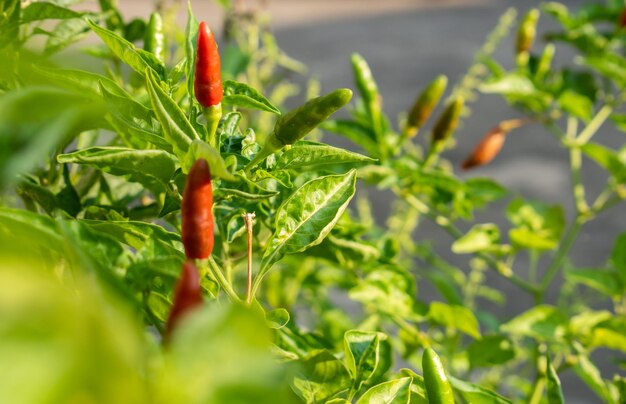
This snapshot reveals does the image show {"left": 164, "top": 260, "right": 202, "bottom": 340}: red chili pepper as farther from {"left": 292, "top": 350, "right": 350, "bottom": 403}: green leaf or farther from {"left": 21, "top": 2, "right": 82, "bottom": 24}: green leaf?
{"left": 21, "top": 2, "right": 82, "bottom": 24}: green leaf

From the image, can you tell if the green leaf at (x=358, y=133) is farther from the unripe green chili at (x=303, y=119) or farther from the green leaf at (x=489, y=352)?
the unripe green chili at (x=303, y=119)

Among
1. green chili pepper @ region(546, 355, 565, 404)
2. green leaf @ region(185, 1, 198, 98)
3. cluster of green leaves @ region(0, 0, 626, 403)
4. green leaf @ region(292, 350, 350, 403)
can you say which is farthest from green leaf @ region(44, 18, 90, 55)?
green chili pepper @ region(546, 355, 565, 404)

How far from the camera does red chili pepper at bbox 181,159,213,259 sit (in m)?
0.39

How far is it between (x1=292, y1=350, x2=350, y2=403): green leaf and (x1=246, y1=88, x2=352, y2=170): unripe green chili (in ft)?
0.46

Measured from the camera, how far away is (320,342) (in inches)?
25.7

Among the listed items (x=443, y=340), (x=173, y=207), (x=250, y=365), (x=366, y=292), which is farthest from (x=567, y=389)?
(x=250, y=365)

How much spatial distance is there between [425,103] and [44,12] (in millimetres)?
478

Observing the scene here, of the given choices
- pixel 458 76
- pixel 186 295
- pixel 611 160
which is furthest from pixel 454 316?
pixel 458 76

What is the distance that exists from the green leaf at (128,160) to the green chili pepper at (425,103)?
49 cm

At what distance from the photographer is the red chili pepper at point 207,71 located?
0.49 metres

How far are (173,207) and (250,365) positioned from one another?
30 centimetres

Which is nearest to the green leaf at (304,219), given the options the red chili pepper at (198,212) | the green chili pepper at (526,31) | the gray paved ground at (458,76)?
the red chili pepper at (198,212)

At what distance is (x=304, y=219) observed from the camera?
530mm

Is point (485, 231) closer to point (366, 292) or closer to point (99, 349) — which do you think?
point (366, 292)
